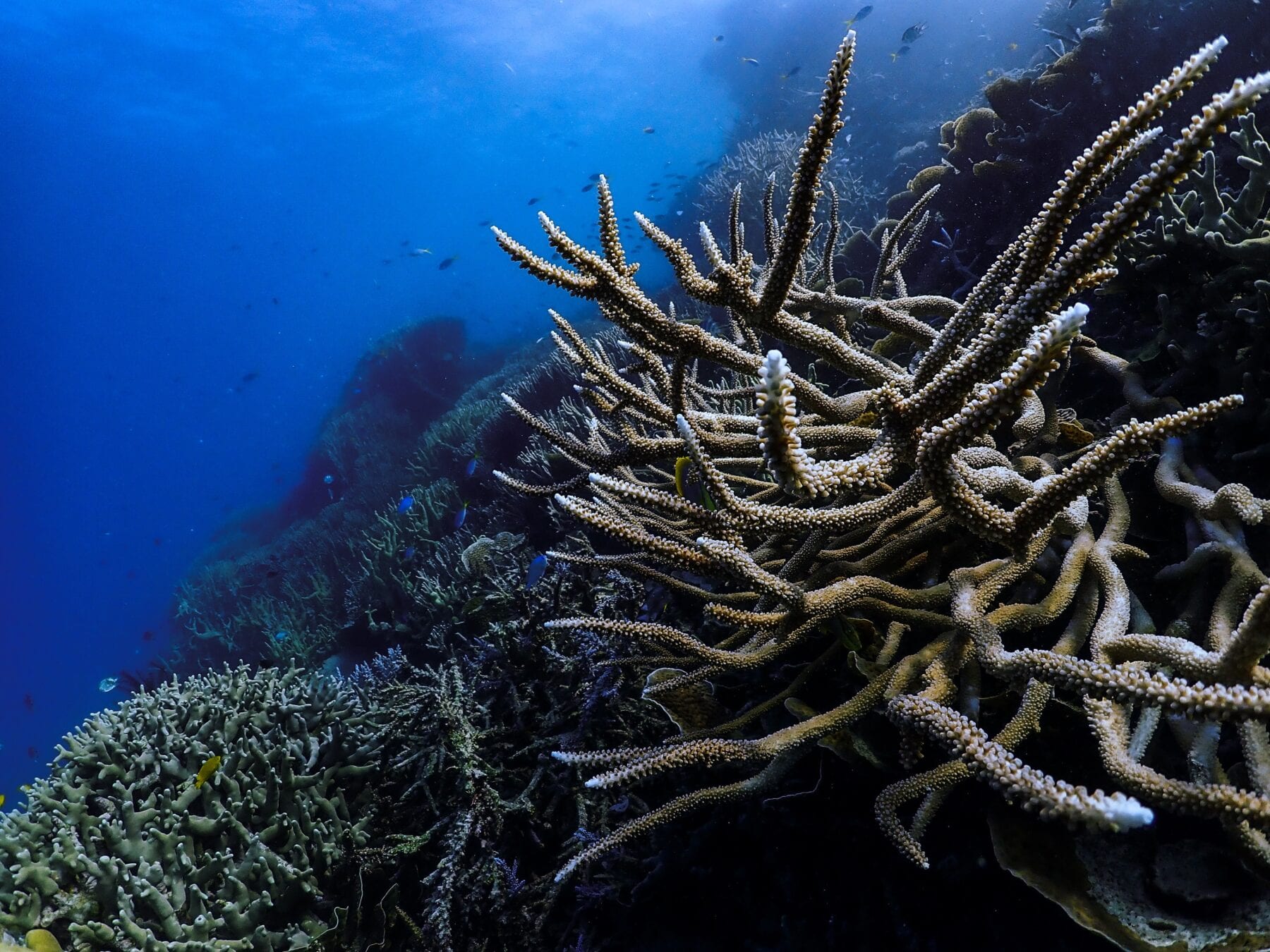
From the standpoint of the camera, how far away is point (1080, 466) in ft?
3.46

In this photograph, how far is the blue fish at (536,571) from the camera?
4.03 meters

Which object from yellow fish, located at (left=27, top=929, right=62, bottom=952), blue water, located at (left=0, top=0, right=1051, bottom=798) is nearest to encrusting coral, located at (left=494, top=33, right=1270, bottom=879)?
yellow fish, located at (left=27, top=929, right=62, bottom=952)

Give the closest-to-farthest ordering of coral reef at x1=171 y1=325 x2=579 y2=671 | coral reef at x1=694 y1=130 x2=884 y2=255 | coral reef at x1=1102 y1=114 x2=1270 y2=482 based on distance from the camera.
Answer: coral reef at x1=1102 y1=114 x2=1270 y2=482, coral reef at x1=171 y1=325 x2=579 y2=671, coral reef at x1=694 y1=130 x2=884 y2=255

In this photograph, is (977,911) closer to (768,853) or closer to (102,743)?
(768,853)

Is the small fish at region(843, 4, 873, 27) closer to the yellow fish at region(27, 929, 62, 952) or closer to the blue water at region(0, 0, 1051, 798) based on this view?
the blue water at region(0, 0, 1051, 798)

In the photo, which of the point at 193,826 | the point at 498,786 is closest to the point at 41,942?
the point at 193,826

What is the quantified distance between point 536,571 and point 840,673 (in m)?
2.69

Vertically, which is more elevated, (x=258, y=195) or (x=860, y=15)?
(x=258, y=195)

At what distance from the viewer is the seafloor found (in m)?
1.13

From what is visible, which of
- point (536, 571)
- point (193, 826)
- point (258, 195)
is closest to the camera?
point (193, 826)

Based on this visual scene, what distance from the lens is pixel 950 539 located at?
185cm

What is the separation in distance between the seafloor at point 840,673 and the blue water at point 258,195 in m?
11.7

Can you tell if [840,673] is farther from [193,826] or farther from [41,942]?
[41,942]

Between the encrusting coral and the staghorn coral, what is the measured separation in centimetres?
211
